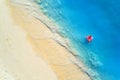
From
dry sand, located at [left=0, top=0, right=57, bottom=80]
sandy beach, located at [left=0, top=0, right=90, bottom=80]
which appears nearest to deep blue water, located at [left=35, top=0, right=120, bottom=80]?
sandy beach, located at [left=0, top=0, right=90, bottom=80]

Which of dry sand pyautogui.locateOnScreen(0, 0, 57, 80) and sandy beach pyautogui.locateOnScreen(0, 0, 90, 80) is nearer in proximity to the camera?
dry sand pyautogui.locateOnScreen(0, 0, 57, 80)

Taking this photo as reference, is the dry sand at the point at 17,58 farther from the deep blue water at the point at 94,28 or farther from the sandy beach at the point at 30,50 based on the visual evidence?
the deep blue water at the point at 94,28

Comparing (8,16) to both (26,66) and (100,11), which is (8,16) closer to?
(26,66)

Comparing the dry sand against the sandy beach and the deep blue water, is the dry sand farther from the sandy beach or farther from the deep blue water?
the deep blue water

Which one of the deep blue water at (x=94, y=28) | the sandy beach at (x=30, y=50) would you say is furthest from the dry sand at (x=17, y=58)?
the deep blue water at (x=94, y=28)

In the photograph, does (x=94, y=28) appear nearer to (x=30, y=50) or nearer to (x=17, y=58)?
(x=30, y=50)

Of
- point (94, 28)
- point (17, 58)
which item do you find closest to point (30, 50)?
point (17, 58)
